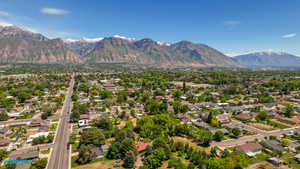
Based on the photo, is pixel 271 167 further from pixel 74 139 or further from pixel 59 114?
pixel 59 114

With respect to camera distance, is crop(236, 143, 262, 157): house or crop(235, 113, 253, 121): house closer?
crop(236, 143, 262, 157): house

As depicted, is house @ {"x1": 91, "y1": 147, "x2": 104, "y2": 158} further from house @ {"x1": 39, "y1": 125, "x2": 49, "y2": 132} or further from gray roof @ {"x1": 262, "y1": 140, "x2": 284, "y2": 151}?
gray roof @ {"x1": 262, "y1": 140, "x2": 284, "y2": 151}

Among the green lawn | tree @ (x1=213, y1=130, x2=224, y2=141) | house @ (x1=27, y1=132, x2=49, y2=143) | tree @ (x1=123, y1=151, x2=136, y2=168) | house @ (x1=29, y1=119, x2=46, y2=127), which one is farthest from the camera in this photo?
house @ (x1=29, y1=119, x2=46, y2=127)

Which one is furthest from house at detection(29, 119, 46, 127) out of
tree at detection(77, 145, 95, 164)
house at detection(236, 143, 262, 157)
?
house at detection(236, 143, 262, 157)

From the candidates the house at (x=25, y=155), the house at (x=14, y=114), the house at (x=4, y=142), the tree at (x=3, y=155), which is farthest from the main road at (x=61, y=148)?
the house at (x=14, y=114)

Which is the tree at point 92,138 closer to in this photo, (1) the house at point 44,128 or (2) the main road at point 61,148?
(2) the main road at point 61,148

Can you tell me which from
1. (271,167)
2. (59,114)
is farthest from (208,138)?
(59,114)
